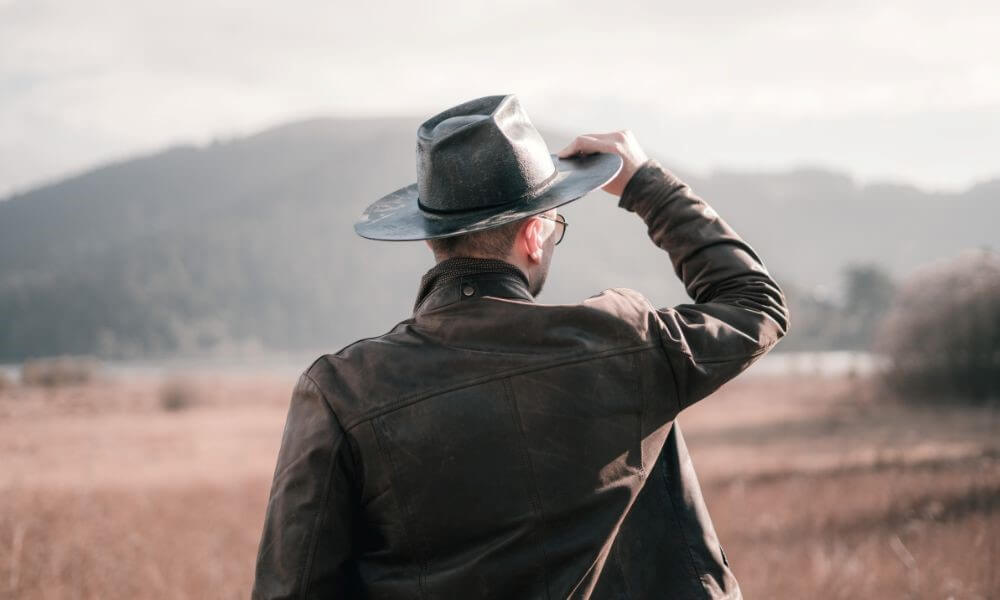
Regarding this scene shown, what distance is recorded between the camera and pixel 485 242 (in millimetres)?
1904

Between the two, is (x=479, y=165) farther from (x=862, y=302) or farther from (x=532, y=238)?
(x=862, y=302)

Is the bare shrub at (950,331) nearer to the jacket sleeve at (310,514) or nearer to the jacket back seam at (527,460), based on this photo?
the jacket back seam at (527,460)

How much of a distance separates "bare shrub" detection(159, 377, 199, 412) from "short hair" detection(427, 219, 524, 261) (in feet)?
150

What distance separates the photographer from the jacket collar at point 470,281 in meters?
1.86

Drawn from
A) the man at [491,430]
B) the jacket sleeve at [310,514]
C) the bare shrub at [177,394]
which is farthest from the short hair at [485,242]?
the bare shrub at [177,394]

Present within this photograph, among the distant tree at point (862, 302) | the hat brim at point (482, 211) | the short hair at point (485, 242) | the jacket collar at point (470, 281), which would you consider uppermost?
the hat brim at point (482, 211)

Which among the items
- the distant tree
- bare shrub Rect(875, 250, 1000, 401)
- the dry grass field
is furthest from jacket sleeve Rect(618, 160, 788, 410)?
the distant tree

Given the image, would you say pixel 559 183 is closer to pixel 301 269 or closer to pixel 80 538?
pixel 80 538

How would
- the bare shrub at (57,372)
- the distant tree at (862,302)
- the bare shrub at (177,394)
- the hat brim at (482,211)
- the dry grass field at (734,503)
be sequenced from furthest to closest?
the distant tree at (862,302)
the bare shrub at (57,372)
the bare shrub at (177,394)
the dry grass field at (734,503)
the hat brim at (482,211)

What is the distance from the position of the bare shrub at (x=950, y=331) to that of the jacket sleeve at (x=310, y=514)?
3195 centimetres

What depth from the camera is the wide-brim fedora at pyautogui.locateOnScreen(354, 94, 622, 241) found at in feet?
6.24

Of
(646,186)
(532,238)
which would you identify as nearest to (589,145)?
(646,186)

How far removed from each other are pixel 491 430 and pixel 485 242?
41 cm

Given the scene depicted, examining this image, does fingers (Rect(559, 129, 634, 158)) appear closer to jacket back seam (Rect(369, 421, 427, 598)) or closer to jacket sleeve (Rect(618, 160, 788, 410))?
jacket sleeve (Rect(618, 160, 788, 410))
